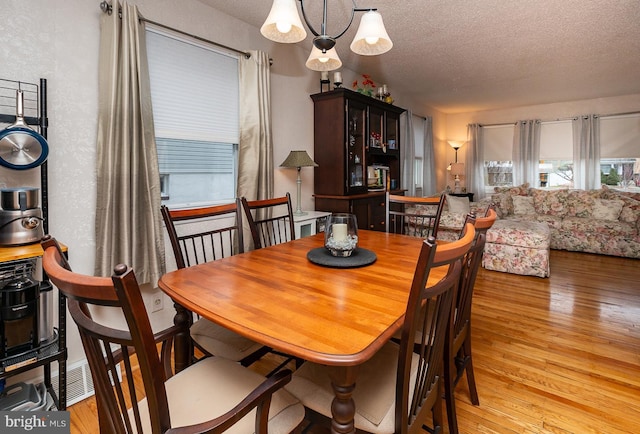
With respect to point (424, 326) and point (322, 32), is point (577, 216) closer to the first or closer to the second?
point (322, 32)

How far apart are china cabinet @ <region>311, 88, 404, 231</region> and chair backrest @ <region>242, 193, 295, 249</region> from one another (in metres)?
0.61

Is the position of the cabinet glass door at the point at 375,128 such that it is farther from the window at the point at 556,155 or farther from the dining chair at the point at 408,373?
the window at the point at 556,155

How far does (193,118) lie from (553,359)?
303 centimetres

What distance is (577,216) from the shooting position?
17.7 ft

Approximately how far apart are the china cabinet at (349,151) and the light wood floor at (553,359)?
1471mm

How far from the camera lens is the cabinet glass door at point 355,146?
3.55 m

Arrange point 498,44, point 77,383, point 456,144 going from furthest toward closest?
point 456,144 → point 498,44 → point 77,383

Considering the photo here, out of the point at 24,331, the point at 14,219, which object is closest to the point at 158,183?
the point at 14,219

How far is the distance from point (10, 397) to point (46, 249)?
4.13 feet

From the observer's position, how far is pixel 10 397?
1602mm

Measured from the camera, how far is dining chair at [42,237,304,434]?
26.6 inches

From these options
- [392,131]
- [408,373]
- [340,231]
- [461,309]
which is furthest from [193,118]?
[392,131]

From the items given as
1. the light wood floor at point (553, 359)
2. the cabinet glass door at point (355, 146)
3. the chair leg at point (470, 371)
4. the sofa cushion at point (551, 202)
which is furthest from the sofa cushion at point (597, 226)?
the chair leg at point (470, 371)

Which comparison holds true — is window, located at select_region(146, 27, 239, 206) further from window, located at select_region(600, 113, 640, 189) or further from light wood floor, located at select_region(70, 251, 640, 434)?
window, located at select_region(600, 113, 640, 189)
